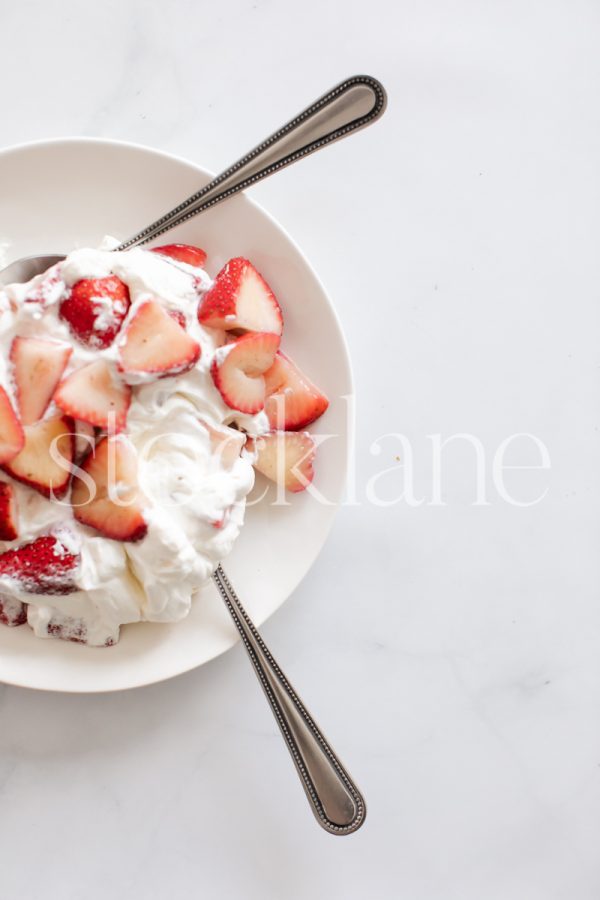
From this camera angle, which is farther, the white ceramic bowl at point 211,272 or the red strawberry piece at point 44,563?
the white ceramic bowl at point 211,272

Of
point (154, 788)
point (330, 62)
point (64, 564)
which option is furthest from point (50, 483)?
point (330, 62)

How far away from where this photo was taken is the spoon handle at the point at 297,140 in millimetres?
1215

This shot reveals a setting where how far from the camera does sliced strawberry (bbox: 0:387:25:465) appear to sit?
117 centimetres

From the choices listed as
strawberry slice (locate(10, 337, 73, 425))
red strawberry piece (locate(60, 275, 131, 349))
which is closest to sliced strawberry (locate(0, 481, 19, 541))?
strawberry slice (locate(10, 337, 73, 425))

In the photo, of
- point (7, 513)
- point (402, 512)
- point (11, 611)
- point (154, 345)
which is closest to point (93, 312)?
point (154, 345)

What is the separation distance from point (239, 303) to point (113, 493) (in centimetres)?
36

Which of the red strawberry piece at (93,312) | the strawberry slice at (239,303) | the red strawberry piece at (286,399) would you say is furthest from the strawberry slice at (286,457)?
the red strawberry piece at (93,312)

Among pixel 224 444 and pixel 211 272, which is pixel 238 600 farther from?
pixel 211 272

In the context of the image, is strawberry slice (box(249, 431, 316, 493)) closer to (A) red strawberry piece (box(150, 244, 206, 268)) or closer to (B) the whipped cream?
(B) the whipped cream

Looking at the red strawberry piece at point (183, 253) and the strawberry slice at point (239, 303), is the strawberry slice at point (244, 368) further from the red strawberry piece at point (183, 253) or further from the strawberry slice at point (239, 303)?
the red strawberry piece at point (183, 253)

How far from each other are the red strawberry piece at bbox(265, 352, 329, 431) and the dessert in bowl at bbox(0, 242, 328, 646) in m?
0.05

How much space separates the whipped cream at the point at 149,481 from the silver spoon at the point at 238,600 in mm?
102

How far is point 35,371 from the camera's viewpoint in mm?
1186

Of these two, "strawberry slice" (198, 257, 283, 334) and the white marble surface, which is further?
the white marble surface
